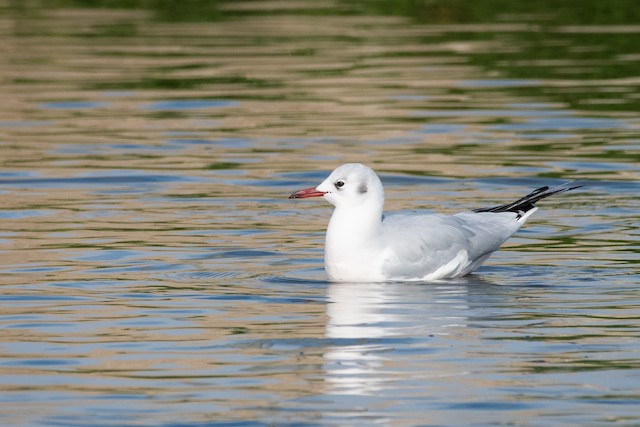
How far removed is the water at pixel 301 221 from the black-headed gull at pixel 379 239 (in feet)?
0.54

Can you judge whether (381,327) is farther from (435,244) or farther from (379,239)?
(435,244)

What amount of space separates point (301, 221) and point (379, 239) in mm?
2592

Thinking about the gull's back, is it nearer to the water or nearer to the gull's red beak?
the water

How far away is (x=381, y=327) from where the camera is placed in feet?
32.6

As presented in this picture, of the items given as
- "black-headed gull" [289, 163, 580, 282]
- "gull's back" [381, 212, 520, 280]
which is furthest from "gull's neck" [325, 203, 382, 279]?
"gull's back" [381, 212, 520, 280]

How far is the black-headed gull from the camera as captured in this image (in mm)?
11469

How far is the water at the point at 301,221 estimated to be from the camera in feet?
28.0

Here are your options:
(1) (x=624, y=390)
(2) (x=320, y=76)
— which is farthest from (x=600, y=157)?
(1) (x=624, y=390)

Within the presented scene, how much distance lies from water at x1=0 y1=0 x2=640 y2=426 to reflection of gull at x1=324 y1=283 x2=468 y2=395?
0.03m

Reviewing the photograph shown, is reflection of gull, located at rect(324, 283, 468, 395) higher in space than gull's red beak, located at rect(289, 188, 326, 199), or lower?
lower

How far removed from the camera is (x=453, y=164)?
53.8ft

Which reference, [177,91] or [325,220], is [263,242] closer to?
[325,220]

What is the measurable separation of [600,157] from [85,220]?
17.1ft

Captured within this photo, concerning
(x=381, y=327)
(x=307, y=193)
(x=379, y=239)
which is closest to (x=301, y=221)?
(x=379, y=239)
